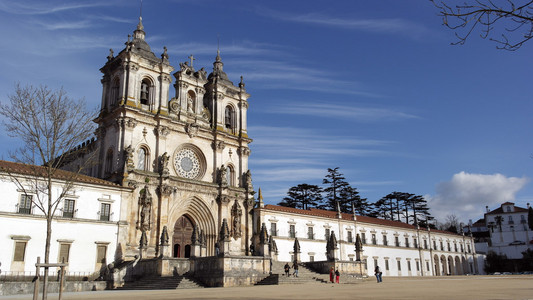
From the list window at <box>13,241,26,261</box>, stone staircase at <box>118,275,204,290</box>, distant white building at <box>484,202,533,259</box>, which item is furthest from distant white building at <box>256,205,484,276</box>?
window at <box>13,241,26,261</box>

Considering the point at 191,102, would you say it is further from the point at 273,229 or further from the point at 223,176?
the point at 273,229

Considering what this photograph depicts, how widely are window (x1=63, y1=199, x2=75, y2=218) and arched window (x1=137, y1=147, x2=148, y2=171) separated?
7.19 meters

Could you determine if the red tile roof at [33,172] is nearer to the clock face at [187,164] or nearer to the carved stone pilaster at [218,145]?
the clock face at [187,164]

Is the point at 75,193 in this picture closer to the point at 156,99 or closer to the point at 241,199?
the point at 156,99

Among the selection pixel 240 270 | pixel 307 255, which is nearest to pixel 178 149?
pixel 240 270

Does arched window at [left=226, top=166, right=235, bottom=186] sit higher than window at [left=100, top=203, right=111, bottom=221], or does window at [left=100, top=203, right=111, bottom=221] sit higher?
arched window at [left=226, top=166, right=235, bottom=186]

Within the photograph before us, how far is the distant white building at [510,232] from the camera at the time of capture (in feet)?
275

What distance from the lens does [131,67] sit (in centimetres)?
3809

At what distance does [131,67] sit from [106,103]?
4523mm

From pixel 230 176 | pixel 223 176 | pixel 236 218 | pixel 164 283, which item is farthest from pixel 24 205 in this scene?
pixel 230 176

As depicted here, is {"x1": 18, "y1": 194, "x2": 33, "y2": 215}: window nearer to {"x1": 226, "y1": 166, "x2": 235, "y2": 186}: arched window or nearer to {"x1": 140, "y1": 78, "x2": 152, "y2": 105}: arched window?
{"x1": 140, "y1": 78, "x2": 152, "y2": 105}: arched window

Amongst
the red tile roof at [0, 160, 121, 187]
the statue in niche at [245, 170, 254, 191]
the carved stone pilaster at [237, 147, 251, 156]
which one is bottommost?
the red tile roof at [0, 160, 121, 187]

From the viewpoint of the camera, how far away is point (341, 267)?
3531 cm

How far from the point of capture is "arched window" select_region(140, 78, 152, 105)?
3959 centimetres
